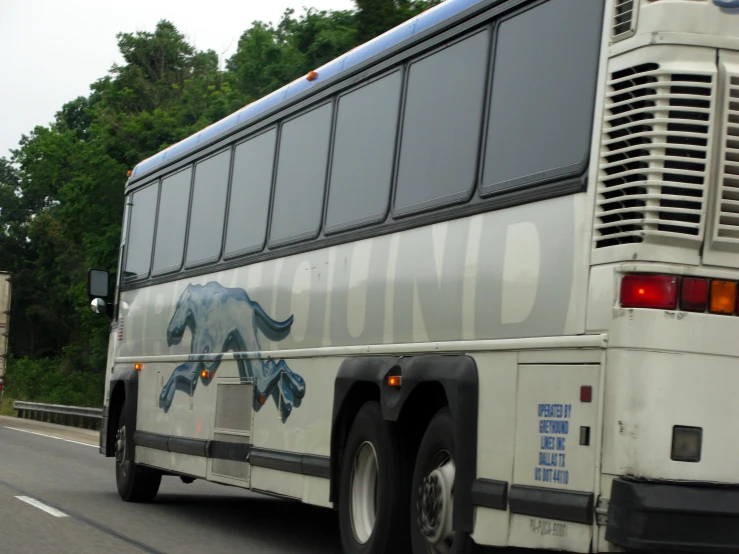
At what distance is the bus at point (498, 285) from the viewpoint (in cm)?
590

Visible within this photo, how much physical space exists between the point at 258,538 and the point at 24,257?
264 feet

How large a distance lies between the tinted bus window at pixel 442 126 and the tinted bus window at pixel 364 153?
0.24 metres

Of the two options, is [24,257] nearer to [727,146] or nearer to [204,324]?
[204,324]

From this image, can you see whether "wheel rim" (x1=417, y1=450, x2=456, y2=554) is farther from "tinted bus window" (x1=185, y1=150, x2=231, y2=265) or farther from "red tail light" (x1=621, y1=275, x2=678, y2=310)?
"tinted bus window" (x1=185, y1=150, x2=231, y2=265)

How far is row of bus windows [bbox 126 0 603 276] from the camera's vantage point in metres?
6.71

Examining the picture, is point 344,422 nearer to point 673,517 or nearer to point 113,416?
A: point 673,517

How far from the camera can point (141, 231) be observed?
1506 centimetres

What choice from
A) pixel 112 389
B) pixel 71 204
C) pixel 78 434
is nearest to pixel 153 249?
pixel 112 389

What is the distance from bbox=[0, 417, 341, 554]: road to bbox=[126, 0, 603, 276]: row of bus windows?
239 centimetres

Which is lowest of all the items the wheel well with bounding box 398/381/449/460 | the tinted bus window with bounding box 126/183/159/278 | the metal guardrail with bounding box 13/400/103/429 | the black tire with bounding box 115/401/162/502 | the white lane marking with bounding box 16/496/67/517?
the metal guardrail with bounding box 13/400/103/429

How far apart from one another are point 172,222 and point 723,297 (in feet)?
28.3

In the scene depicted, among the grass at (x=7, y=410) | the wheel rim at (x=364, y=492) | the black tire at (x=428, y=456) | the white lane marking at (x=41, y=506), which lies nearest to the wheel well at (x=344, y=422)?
the wheel rim at (x=364, y=492)

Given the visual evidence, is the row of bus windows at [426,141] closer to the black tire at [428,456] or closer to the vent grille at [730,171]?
the vent grille at [730,171]

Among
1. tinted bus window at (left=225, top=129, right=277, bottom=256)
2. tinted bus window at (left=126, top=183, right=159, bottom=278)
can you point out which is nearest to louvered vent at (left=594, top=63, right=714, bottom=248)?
tinted bus window at (left=225, top=129, right=277, bottom=256)
